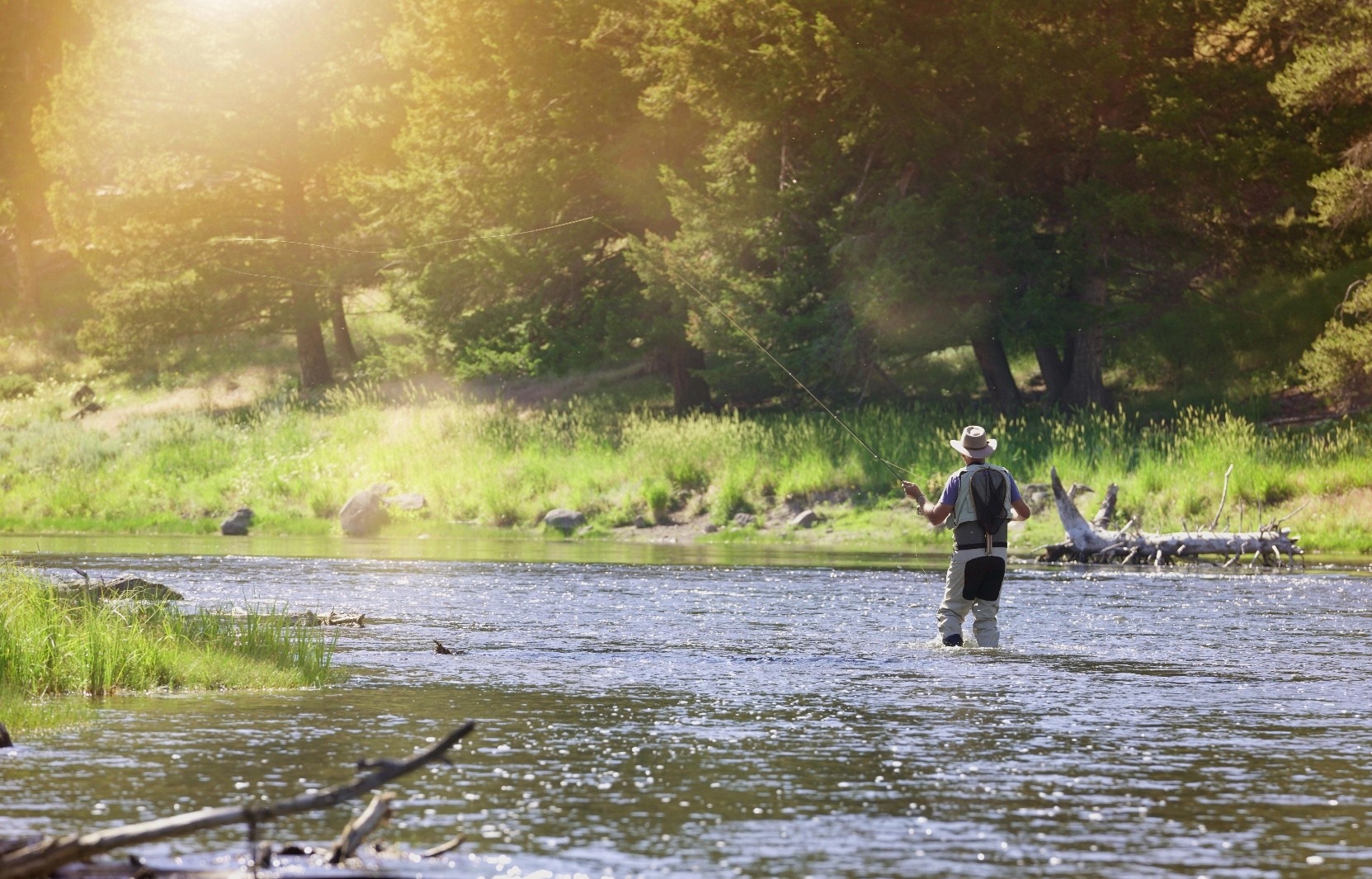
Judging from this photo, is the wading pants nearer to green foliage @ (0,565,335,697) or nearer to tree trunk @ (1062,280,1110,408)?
green foliage @ (0,565,335,697)

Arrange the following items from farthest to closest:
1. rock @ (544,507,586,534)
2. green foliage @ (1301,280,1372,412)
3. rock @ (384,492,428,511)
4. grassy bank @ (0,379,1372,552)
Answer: rock @ (384,492,428,511)
rock @ (544,507,586,534)
grassy bank @ (0,379,1372,552)
green foliage @ (1301,280,1372,412)

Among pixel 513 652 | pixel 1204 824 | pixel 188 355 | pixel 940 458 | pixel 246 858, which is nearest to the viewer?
pixel 246 858

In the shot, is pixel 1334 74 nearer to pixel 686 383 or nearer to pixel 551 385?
pixel 686 383

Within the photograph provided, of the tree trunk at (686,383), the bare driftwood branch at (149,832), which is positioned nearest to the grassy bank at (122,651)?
the bare driftwood branch at (149,832)

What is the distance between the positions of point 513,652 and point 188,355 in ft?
133

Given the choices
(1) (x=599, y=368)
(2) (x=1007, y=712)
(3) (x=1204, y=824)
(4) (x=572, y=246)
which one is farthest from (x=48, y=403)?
(3) (x=1204, y=824)

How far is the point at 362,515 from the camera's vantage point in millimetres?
32906

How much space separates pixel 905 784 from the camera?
8.56 meters

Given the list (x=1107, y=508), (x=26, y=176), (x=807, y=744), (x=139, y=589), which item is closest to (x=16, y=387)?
(x=26, y=176)

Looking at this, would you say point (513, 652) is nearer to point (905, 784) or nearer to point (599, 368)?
point (905, 784)

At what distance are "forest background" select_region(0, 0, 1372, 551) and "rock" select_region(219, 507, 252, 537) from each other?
0.42 meters

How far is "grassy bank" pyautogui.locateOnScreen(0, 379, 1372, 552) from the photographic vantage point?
26.3m

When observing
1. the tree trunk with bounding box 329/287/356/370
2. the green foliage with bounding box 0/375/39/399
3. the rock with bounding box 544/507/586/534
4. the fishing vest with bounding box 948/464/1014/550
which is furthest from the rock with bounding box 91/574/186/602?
the green foliage with bounding box 0/375/39/399

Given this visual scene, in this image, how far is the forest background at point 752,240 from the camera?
30.3m
